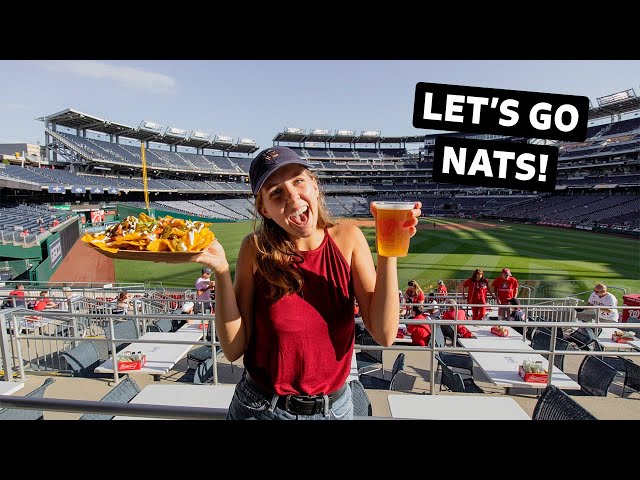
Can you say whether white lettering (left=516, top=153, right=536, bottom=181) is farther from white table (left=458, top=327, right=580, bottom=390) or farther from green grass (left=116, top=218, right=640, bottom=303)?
green grass (left=116, top=218, right=640, bottom=303)

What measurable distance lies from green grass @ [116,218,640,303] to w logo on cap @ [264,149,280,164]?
13.6 m

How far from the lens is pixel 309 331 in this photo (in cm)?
127

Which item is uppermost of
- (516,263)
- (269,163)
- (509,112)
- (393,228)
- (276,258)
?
(509,112)

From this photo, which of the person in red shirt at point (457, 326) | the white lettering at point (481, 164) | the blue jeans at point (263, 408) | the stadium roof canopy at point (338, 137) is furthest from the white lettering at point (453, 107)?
the stadium roof canopy at point (338, 137)

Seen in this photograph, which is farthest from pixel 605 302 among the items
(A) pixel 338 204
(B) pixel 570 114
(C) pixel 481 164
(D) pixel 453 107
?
(A) pixel 338 204

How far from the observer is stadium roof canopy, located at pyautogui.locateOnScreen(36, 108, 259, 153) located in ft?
144

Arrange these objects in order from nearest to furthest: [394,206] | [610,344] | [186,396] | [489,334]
Result: [394,206] → [186,396] → [610,344] → [489,334]

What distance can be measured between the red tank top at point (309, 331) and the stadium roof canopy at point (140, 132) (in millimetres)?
51213

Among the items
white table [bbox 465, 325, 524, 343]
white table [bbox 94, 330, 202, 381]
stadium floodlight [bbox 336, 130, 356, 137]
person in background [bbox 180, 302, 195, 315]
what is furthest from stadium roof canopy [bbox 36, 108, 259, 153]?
white table [bbox 465, 325, 524, 343]

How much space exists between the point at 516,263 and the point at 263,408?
72.7 feet

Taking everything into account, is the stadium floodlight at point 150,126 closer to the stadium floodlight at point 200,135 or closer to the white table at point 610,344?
the stadium floodlight at point 200,135

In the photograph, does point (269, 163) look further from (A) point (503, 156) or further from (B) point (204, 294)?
(B) point (204, 294)
